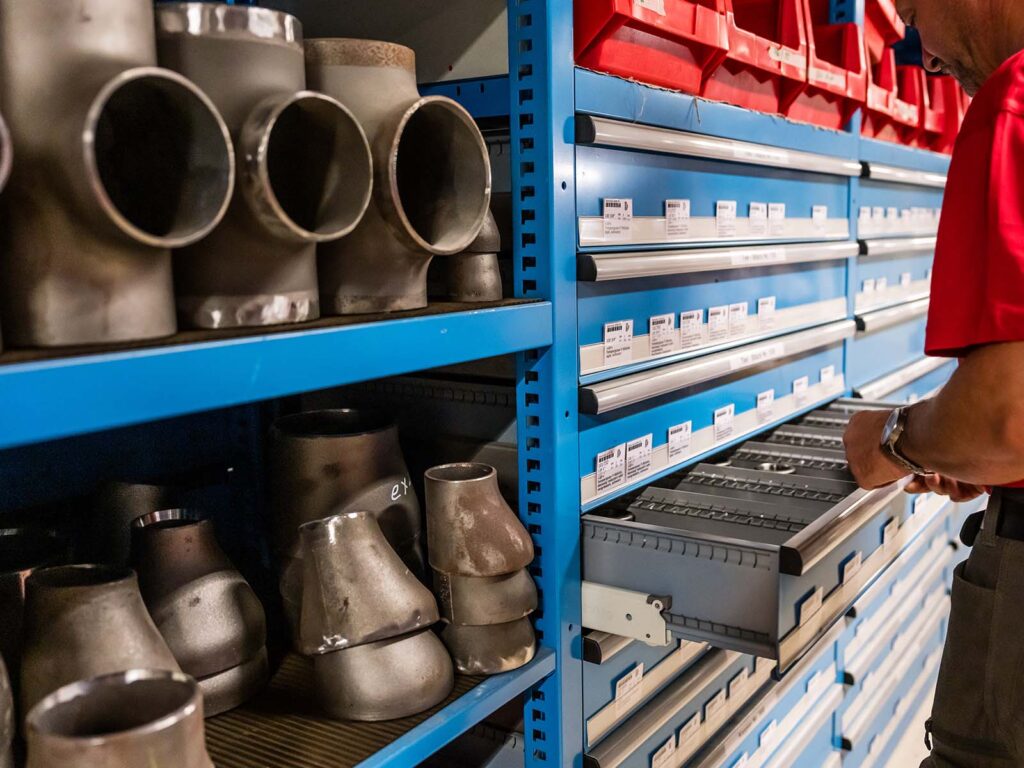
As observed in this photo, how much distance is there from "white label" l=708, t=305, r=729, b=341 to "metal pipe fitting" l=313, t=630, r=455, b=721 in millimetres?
855

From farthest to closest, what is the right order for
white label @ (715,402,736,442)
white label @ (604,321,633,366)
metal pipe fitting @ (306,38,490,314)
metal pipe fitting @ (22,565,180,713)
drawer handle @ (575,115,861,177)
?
1. white label @ (715,402,736,442)
2. white label @ (604,321,633,366)
3. drawer handle @ (575,115,861,177)
4. metal pipe fitting @ (306,38,490,314)
5. metal pipe fitting @ (22,565,180,713)

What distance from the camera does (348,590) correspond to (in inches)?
37.6

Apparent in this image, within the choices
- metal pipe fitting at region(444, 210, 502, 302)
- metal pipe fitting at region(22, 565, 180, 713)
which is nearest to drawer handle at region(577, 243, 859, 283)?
metal pipe fitting at region(444, 210, 502, 302)

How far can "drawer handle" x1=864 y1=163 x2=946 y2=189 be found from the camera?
7.31ft

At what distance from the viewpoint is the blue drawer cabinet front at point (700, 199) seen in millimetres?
1280

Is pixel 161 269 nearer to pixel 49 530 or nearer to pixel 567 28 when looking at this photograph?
pixel 49 530

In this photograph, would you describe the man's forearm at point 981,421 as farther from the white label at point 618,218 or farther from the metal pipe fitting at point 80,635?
the metal pipe fitting at point 80,635

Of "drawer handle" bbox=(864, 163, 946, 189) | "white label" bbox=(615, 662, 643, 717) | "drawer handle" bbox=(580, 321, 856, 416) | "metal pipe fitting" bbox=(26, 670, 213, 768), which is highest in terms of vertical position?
"drawer handle" bbox=(864, 163, 946, 189)

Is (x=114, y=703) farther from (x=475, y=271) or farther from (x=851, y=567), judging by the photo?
(x=851, y=567)

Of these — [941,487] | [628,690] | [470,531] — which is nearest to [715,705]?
[628,690]

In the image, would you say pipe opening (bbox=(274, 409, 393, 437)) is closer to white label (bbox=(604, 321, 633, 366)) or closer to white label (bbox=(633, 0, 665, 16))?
white label (bbox=(604, 321, 633, 366))

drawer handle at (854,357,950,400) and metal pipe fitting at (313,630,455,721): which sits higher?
drawer handle at (854,357,950,400)

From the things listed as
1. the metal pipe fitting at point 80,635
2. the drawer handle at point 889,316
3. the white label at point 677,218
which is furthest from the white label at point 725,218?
the metal pipe fitting at point 80,635

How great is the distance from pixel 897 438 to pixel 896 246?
1349mm
